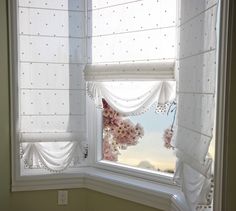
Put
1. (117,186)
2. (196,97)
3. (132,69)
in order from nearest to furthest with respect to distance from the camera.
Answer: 1. (196,97)
2. (132,69)
3. (117,186)

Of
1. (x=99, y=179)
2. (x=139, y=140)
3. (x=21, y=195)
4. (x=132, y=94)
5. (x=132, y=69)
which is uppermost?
(x=132, y=69)

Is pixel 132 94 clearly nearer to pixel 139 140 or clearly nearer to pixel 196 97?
pixel 139 140

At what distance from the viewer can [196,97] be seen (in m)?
1.36

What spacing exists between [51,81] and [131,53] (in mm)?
573

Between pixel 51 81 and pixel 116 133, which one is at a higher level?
pixel 51 81

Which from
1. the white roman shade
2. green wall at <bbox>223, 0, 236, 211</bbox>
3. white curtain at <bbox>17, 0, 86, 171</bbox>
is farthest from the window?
green wall at <bbox>223, 0, 236, 211</bbox>

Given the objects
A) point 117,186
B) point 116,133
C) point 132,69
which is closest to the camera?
point 132,69

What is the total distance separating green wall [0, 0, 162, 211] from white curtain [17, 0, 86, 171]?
9 centimetres

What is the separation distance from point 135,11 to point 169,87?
50 cm

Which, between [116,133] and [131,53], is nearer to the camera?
[131,53]

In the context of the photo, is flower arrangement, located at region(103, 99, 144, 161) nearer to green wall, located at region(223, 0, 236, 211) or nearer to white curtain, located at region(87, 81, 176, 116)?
white curtain, located at region(87, 81, 176, 116)

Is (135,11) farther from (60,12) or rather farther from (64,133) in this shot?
(64,133)

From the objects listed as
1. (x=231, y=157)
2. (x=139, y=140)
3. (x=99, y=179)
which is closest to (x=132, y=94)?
(x=139, y=140)

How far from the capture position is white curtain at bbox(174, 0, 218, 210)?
1.24 m
